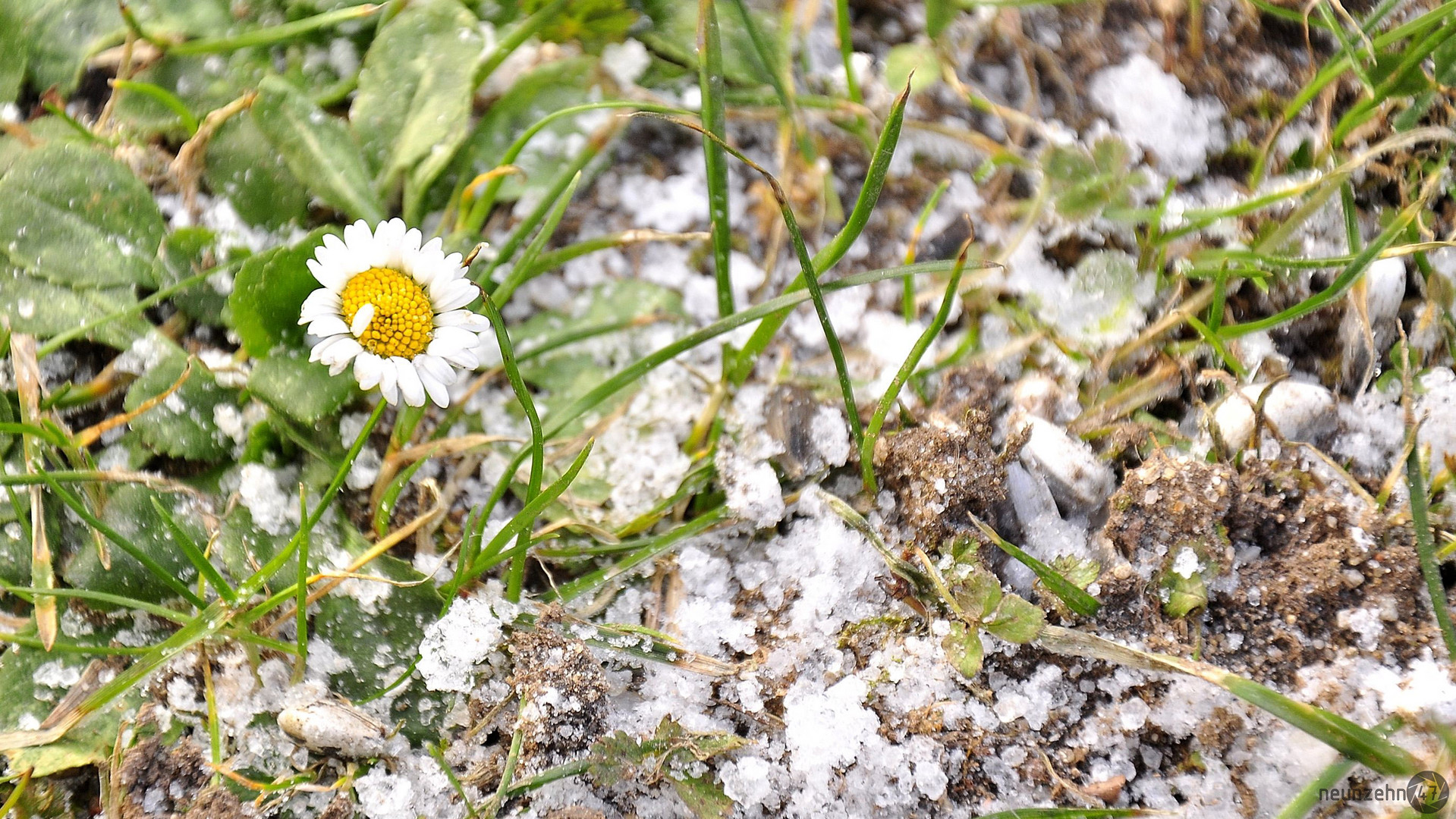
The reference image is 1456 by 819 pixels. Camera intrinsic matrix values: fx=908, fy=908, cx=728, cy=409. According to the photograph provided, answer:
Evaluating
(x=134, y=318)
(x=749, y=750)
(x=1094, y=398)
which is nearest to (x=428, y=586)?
(x=749, y=750)

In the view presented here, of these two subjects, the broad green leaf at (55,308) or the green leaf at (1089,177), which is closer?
the broad green leaf at (55,308)

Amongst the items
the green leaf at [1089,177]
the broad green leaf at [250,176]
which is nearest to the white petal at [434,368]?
the broad green leaf at [250,176]

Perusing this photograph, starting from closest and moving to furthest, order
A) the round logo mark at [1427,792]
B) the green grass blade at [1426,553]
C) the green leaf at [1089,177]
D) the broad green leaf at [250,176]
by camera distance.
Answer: the round logo mark at [1427,792], the green grass blade at [1426,553], the broad green leaf at [250,176], the green leaf at [1089,177]

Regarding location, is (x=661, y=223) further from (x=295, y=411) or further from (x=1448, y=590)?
(x=1448, y=590)

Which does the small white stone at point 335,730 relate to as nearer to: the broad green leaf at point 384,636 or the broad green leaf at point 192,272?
the broad green leaf at point 384,636

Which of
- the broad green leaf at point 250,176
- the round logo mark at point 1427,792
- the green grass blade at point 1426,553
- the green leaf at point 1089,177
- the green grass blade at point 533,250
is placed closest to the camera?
the round logo mark at point 1427,792

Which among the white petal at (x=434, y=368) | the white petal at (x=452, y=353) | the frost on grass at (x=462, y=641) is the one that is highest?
the white petal at (x=452, y=353)
